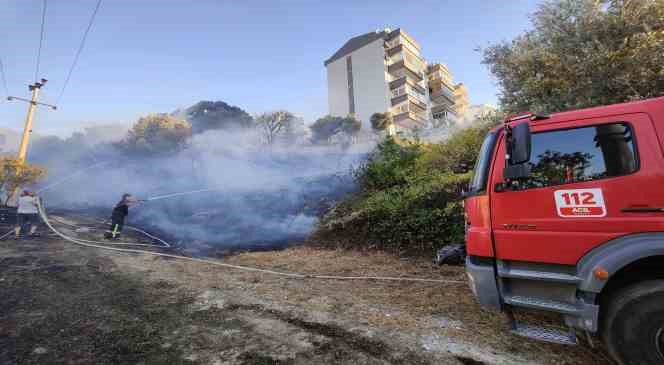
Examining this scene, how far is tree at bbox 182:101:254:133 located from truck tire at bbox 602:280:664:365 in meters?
42.5

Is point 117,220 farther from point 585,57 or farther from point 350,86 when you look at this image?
point 350,86

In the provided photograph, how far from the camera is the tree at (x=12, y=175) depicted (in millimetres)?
16344

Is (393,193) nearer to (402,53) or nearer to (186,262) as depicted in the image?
(186,262)

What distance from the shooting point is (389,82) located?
45750 mm

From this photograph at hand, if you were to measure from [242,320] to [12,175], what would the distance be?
20347 mm

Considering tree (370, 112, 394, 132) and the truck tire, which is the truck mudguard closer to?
the truck tire

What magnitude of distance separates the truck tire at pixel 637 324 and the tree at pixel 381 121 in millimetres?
39710

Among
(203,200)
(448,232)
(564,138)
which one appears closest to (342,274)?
(448,232)

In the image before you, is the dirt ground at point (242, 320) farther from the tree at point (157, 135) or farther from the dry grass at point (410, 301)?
the tree at point (157, 135)

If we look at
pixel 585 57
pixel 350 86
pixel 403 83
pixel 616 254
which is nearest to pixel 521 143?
pixel 616 254

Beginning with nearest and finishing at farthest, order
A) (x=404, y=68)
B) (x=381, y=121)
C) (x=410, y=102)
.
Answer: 1. (x=381, y=121)
2. (x=410, y=102)
3. (x=404, y=68)

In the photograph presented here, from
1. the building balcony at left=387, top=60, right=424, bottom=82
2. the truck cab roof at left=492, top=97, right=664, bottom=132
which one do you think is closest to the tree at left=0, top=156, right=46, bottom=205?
the truck cab roof at left=492, top=97, right=664, bottom=132

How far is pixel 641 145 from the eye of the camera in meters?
2.56

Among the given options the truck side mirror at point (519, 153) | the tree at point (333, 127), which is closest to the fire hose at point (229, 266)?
the truck side mirror at point (519, 153)
